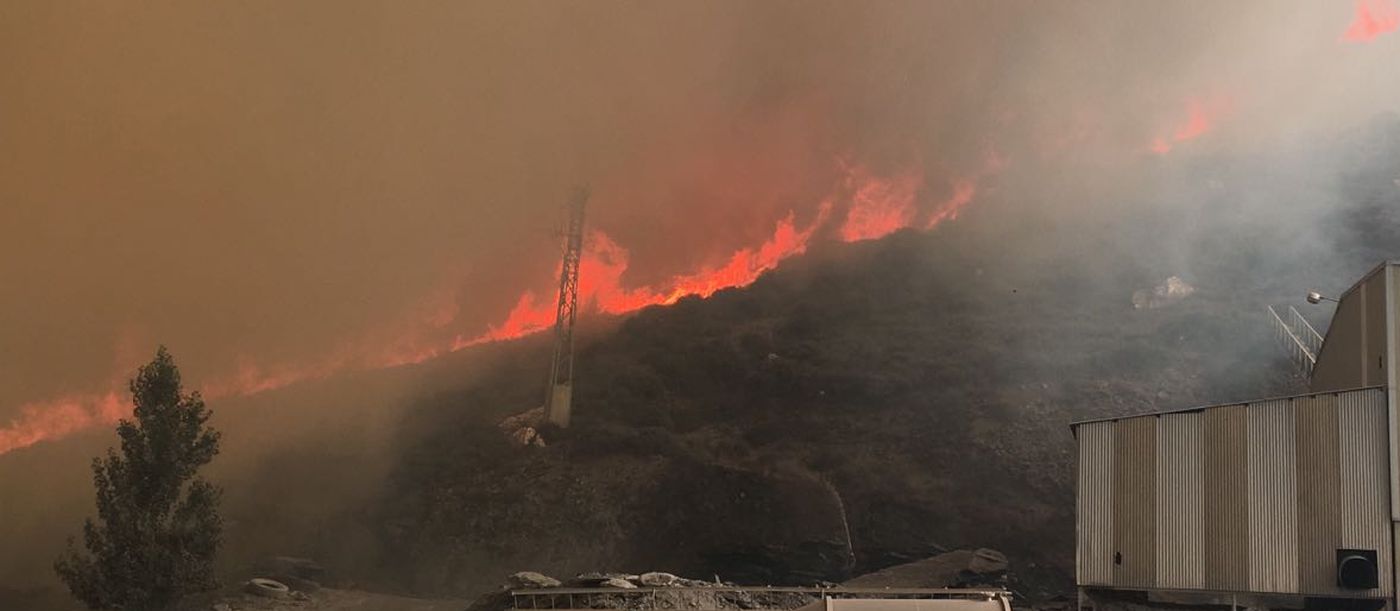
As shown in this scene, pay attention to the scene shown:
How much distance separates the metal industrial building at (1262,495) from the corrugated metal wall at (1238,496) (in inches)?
1.2

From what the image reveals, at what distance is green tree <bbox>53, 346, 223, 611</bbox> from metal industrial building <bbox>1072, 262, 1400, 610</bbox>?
99.3 feet

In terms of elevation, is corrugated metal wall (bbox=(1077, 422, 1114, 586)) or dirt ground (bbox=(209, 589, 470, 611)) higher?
corrugated metal wall (bbox=(1077, 422, 1114, 586))

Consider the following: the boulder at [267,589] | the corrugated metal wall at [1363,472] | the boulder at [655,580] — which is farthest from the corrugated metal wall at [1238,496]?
the boulder at [267,589]

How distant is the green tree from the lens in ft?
115

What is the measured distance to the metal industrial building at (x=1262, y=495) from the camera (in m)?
27.2

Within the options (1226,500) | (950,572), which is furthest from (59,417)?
(1226,500)

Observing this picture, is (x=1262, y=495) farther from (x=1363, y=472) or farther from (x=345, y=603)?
(x=345, y=603)

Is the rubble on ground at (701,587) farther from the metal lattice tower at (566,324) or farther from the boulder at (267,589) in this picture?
the metal lattice tower at (566,324)

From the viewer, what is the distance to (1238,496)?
2909cm

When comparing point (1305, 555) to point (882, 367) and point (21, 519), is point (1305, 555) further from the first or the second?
point (21, 519)

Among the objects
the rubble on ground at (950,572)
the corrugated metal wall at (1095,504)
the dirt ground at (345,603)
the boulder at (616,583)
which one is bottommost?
the dirt ground at (345,603)

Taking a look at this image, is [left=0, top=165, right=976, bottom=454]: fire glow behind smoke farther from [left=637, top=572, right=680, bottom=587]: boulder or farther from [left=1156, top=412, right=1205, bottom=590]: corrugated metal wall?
[left=1156, top=412, right=1205, bottom=590]: corrugated metal wall

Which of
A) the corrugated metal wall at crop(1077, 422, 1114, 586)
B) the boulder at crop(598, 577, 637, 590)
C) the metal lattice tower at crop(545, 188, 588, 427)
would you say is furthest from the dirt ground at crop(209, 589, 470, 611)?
the corrugated metal wall at crop(1077, 422, 1114, 586)

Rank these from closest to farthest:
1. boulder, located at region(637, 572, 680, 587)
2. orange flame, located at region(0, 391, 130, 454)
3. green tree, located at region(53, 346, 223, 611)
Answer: boulder, located at region(637, 572, 680, 587) < green tree, located at region(53, 346, 223, 611) < orange flame, located at region(0, 391, 130, 454)
